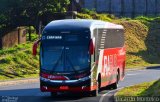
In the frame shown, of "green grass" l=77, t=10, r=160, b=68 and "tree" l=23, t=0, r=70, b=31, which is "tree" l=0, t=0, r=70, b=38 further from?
"green grass" l=77, t=10, r=160, b=68

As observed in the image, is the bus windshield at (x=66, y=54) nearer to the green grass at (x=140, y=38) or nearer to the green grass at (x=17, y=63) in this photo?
the green grass at (x=17, y=63)

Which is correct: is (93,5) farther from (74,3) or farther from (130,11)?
(74,3)

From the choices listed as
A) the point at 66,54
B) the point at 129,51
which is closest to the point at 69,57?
the point at 66,54

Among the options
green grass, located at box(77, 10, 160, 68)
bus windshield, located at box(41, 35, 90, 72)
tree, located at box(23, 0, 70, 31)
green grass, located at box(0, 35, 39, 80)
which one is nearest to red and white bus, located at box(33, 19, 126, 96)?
bus windshield, located at box(41, 35, 90, 72)

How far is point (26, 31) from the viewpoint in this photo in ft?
194

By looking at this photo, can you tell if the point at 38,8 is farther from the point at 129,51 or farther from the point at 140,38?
the point at 140,38

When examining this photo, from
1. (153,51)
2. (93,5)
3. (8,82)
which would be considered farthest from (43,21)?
(93,5)

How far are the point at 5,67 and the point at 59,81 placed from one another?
19823mm

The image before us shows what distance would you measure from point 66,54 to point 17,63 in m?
21.6

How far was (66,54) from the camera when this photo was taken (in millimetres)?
26156

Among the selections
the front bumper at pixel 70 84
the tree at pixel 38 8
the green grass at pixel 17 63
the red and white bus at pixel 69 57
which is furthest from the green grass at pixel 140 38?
the front bumper at pixel 70 84

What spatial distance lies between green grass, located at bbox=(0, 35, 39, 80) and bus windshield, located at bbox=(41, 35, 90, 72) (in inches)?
600

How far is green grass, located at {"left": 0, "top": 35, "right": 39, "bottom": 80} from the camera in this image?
43203mm

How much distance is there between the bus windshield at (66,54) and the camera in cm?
2606
